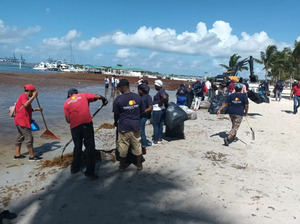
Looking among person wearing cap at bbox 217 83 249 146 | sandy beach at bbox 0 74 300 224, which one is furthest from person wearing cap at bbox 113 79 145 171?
person wearing cap at bbox 217 83 249 146

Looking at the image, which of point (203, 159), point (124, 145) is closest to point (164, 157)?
point (203, 159)

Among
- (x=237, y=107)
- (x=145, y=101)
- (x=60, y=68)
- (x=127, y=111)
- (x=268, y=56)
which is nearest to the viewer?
(x=127, y=111)

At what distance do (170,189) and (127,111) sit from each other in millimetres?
1456

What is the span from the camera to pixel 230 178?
4.20 metres

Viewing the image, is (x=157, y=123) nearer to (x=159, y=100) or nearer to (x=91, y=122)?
(x=159, y=100)

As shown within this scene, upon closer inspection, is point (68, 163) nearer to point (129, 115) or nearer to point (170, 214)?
point (129, 115)

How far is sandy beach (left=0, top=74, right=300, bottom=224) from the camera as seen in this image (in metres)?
3.02

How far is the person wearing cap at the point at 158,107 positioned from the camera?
227 inches

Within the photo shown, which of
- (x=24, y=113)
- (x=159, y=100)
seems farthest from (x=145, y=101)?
(x=24, y=113)

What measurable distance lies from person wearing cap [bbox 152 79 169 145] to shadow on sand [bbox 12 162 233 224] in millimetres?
2025

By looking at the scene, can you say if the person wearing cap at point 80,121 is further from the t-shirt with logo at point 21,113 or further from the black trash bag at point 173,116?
the black trash bag at point 173,116

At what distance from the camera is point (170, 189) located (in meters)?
3.72

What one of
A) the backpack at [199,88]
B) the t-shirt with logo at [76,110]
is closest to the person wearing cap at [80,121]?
the t-shirt with logo at [76,110]

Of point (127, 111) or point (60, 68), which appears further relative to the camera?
point (60, 68)
